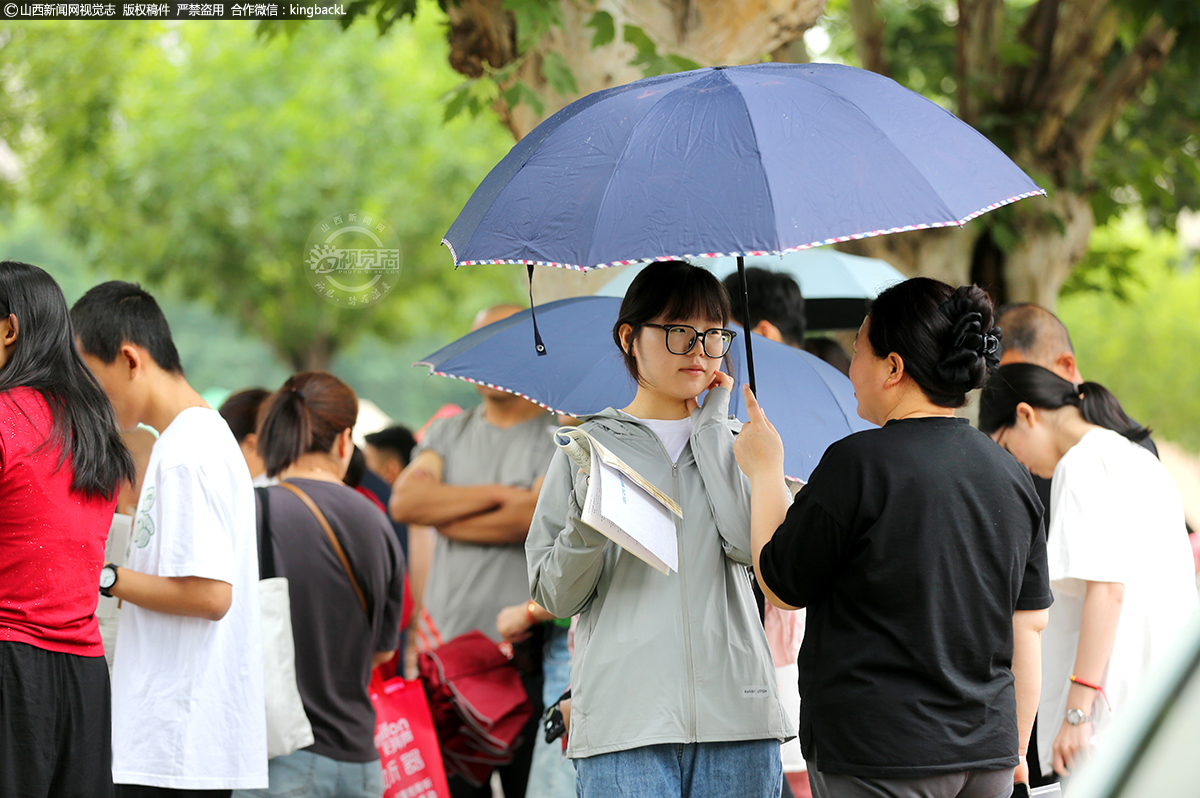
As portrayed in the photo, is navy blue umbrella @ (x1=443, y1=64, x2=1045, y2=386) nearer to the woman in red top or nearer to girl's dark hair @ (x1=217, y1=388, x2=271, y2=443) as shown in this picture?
the woman in red top

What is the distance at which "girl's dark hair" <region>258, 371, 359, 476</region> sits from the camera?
149 inches

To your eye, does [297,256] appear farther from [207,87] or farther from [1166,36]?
[1166,36]

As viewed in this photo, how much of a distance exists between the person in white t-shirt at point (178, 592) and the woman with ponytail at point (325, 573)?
0.45 meters

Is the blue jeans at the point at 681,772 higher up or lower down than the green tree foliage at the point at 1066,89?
lower down

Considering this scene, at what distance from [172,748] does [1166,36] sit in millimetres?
6417

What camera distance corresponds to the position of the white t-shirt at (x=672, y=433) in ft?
8.39

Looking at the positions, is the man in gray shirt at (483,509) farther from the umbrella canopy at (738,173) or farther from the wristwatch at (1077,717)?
the umbrella canopy at (738,173)

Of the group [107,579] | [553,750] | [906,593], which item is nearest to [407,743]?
[553,750]

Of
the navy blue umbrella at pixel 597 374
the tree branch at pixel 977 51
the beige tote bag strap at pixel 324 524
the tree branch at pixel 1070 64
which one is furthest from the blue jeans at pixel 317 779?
the tree branch at pixel 1070 64

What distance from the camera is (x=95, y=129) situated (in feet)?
48.7

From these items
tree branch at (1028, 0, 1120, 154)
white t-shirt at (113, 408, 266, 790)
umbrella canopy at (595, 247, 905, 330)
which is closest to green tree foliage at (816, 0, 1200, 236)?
tree branch at (1028, 0, 1120, 154)

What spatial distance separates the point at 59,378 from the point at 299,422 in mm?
1161

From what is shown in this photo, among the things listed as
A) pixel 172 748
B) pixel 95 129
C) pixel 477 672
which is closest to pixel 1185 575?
pixel 477 672

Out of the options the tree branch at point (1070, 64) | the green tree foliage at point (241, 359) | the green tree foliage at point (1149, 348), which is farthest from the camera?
the green tree foliage at point (241, 359)
